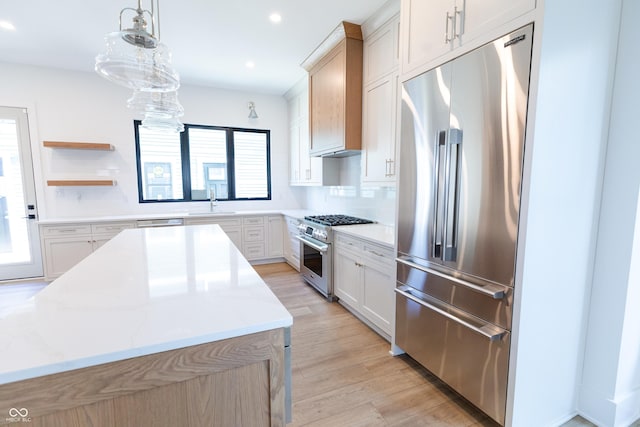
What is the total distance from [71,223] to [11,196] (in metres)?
0.97

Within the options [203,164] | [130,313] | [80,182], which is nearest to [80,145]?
[80,182]

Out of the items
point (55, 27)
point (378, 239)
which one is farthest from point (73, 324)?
point (55, 27)

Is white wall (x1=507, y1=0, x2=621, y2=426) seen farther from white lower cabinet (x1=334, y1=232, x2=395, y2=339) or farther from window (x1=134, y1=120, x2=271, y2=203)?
window (x1=134, y1=120, x2=271, y2=203)

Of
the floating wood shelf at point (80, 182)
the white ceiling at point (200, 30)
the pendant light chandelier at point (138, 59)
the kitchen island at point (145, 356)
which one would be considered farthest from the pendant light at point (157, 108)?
the floating wood shelf at point (80, 182)

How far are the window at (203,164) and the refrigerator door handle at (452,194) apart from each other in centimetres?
406

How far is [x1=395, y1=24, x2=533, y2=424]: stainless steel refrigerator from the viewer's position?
1.44 metres

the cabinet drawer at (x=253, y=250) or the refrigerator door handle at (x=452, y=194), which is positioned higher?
the refrigerator door handle at (x=452, y=194)

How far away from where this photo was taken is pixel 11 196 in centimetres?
397

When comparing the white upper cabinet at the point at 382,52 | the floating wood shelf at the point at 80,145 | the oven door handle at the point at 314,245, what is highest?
the white upper cabinet at the point at 382,52

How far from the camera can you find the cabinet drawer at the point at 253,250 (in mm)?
4777

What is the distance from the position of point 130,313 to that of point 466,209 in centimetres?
166

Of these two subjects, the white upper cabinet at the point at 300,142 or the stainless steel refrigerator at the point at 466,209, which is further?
the white upper cabinet at the point at 300,142

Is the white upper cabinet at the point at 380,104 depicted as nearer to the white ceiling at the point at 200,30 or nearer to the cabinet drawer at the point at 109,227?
the white ceiling at the point at 200,30

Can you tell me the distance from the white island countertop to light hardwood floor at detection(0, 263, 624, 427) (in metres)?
1.05
